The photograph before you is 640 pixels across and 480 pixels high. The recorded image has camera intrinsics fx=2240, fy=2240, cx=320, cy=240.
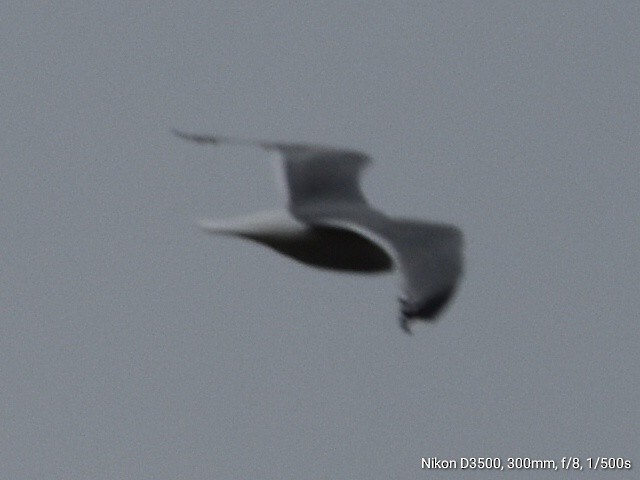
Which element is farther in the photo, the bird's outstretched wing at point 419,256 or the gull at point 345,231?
the gull at point 345,231

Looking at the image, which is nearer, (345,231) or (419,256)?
(419,256)

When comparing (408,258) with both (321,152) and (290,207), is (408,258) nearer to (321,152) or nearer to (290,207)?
(290,207)

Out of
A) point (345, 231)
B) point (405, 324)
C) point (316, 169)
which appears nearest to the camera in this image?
point (405, 324)

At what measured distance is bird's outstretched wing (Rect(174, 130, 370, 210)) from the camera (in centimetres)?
1756

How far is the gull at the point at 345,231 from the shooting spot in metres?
14.0

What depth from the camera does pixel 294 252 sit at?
16188mm

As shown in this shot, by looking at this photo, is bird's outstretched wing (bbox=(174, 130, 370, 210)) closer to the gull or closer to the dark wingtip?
the gull

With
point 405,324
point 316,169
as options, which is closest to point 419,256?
point 405,324

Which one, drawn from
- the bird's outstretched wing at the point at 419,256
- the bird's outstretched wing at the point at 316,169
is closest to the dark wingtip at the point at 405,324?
the bird's outstretched wing at the point at 419,256

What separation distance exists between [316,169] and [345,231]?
2.29 metres

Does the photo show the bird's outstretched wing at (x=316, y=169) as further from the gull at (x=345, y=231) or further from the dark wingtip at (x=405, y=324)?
the dark wingtip at (x=405, y=324)

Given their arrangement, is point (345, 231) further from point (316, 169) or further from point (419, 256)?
point (316, 169)

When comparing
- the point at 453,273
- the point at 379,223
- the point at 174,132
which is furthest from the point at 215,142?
the point at 453,273

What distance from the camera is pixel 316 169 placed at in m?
18.2
